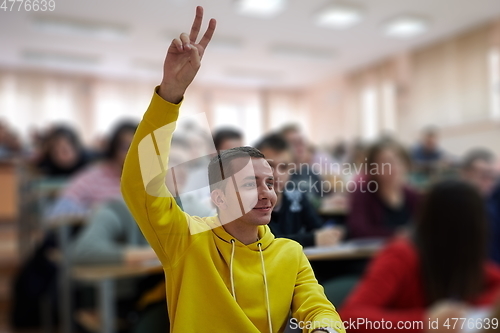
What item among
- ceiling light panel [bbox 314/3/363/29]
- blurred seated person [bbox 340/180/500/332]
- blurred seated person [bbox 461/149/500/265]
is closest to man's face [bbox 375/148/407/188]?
blurred seated person [bbox 340/180/500/332]

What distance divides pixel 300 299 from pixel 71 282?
6.88ft

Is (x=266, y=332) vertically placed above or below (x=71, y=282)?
above

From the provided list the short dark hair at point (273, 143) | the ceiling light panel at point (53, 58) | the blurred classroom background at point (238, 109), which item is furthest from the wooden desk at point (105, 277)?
the ceiling light panel at point (53, 58)

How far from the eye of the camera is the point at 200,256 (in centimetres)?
19

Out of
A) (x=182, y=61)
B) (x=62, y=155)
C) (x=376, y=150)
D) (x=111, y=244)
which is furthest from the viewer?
(x=62, y=155)

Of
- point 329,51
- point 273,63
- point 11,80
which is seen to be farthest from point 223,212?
point 329,51

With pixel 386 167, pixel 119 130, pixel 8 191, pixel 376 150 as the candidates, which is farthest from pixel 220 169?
pixel 8 191

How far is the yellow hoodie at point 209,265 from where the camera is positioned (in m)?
0.18

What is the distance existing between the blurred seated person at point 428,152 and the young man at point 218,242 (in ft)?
14.8

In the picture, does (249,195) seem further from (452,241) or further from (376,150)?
(452,241)

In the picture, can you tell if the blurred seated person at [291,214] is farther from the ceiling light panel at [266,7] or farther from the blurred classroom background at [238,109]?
the ceiling light panel at [266,7]

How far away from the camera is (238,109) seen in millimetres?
362

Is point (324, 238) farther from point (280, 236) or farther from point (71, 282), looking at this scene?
point (71, 282)

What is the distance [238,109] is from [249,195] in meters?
0.19
